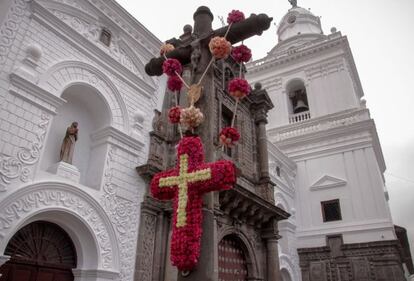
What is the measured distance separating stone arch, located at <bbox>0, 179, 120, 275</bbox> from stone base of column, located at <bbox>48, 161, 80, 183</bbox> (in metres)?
0.24

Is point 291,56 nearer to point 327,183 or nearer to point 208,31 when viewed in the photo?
point 327,183

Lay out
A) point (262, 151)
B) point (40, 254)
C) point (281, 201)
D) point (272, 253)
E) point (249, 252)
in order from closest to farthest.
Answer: point (40, 254), point (249, 252), point (272, 253), point (262, 151), point (281, 201)

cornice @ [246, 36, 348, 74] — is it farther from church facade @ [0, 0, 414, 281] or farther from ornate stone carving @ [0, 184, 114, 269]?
ornate stone carving @ [0, 184, 114, 269]

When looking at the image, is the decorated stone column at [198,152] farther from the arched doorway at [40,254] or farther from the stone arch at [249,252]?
the stone arch at [249,252]

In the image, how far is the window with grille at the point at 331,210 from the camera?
51.2ft

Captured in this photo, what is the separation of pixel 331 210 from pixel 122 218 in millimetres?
11870

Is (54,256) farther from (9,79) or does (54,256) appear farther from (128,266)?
(9,79)

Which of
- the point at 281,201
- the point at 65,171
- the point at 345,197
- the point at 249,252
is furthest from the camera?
the point at 345,197

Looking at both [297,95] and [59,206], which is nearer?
[59,206]

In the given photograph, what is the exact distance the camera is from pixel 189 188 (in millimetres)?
3566

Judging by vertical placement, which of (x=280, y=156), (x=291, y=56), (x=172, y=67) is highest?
(x=291, y=56)

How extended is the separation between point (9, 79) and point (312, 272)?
45.9 ft

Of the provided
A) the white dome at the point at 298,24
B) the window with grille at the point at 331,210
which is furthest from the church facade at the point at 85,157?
the white dome at the point at 298,24

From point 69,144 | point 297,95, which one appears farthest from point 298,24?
point 69,144
